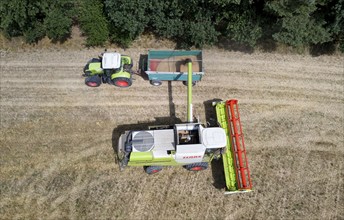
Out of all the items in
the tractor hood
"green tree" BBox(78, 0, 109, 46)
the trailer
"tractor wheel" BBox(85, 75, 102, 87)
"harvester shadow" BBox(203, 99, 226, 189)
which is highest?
"green tree" BBox(78, 0, 109, 46)

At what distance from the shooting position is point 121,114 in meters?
15.7

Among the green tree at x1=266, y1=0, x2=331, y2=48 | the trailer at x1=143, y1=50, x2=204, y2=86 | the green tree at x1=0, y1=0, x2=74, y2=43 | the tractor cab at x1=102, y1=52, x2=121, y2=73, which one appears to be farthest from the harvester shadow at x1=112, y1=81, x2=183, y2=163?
the green tree at x1=266, y1=0, x2=331, y2=48

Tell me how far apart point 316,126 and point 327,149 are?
4.07 feet

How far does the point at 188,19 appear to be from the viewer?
52.7ft

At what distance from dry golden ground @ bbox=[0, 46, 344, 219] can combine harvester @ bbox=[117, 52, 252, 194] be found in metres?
0.87

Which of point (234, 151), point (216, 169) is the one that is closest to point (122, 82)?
point (216, 169)

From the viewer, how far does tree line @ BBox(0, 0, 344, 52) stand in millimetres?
14547

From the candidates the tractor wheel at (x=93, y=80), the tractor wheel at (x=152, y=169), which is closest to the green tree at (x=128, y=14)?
the tractor wheel at (x=93, y=80)

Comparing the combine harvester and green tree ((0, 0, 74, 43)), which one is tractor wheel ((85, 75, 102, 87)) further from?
the combine harvester

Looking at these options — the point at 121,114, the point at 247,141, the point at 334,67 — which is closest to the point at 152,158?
the point at 121,114

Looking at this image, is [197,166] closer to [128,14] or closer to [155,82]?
[155,82]

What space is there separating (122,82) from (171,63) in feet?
9.06

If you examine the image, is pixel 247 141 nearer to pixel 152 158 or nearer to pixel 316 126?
pixel 316 126

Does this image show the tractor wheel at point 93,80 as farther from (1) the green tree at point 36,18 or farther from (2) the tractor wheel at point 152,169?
(2) the tractor wheel at point 152,169
